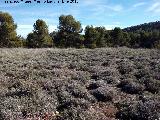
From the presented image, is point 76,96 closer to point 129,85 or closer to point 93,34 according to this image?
point 129,85

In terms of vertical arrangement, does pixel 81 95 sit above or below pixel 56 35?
below

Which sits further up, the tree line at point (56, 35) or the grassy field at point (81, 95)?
the tree line at point (56, 35)

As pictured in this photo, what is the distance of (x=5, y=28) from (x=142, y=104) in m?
58.4

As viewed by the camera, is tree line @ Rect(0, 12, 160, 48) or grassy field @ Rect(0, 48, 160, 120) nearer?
grassy field @ Rect(0, 48, 160, 120)

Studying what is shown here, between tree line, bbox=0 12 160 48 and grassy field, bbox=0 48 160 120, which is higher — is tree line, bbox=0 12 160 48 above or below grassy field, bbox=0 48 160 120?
above

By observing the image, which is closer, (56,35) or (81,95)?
(81,95)

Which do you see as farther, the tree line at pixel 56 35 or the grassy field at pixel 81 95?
the tree line at pixel 56 35

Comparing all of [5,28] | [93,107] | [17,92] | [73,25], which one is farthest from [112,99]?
[73,25]

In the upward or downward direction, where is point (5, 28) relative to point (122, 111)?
upward

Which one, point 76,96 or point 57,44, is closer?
point 76,96

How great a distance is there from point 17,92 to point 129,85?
5.42 metres

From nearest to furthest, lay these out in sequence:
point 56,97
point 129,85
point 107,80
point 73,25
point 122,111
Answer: point 122,111, point 56,97, point 129,85, point 107,80, point 73,25

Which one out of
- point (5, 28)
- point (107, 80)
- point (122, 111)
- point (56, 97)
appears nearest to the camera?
point (122, 111)

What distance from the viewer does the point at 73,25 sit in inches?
2965
